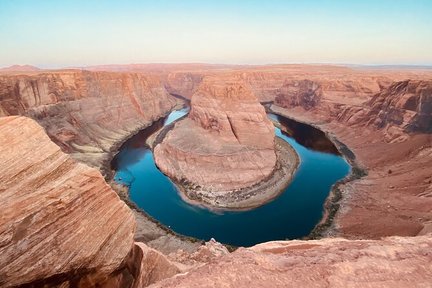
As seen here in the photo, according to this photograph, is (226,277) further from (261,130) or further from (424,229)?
(261,130)

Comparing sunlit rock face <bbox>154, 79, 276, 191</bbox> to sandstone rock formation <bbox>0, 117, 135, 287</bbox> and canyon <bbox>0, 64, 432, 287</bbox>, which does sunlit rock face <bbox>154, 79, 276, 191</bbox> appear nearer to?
canyon <bbox>0, 64, 432, 287</bbox>

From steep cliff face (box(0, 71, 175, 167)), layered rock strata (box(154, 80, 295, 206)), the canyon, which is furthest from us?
steep cliff face (box(0, 71, 175, 167))

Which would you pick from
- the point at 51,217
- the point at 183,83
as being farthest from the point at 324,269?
the point at 183,83

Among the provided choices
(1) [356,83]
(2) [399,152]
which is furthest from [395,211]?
(1) [356,83]

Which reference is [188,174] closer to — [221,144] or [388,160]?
[221,144]

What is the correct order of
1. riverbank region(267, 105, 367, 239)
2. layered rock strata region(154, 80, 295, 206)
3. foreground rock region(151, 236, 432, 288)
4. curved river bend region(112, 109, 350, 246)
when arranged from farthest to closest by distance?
layered rock strata region(154, 80, 295, 206), curved river bend region(112, 109, 350, 246), riverbank region(267, 105, 367, 239), foreground rock region(151, 236, 432, 288)

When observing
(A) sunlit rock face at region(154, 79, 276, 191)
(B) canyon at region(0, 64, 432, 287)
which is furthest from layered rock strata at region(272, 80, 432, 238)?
(A) sunlit rock face at region(154, 79, 276, 191)

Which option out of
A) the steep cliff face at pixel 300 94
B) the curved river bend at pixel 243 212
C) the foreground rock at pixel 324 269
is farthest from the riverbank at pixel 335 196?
the steep cliff face at pixel 300 94
